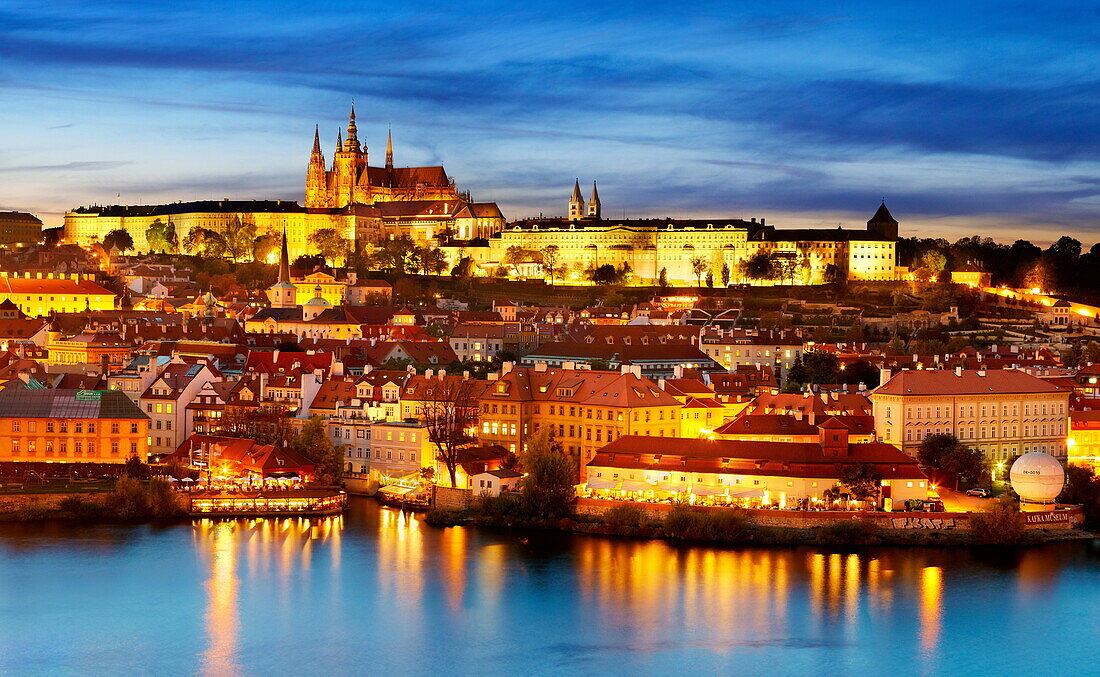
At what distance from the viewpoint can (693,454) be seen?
22.8 metres

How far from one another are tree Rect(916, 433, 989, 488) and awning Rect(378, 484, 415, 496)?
25.5 ft

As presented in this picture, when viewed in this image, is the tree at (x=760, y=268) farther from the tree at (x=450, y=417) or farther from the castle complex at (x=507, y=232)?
the tree at (x=450, y=417)

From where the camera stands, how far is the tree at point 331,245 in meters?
69.7

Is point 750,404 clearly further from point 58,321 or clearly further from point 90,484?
point 58,321

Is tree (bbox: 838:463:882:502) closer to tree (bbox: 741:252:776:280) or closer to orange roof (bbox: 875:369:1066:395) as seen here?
orange roof (bbox: 875:369:1066:395)

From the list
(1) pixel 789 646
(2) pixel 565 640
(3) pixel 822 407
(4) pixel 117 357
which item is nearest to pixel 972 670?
(1) pixel 789 646

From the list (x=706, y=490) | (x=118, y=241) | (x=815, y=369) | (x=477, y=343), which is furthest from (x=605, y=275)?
(x=706, y=490)

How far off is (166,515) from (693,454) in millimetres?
7544

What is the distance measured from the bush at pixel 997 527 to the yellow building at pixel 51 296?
1548 inches

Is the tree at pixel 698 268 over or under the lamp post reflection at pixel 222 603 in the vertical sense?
over

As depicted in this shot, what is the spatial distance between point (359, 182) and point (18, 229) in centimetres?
1808

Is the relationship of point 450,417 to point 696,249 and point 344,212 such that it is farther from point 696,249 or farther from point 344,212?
point 344,212

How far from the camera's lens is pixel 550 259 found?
7006 cm

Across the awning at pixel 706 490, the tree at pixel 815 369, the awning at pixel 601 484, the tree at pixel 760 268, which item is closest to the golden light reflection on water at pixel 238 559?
the awning at pixel 601 484
